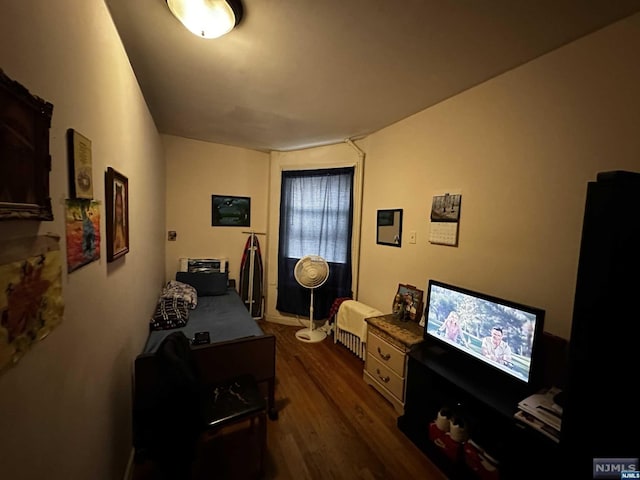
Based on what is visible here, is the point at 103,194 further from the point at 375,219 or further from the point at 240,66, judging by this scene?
the point at 375,219

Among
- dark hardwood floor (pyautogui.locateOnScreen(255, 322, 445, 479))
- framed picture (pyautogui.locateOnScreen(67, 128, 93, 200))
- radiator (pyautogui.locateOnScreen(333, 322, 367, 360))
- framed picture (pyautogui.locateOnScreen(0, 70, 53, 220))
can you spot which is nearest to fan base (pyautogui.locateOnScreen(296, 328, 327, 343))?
radiator (pyautogui.locateOnScreen(333, 322, 367, 360))

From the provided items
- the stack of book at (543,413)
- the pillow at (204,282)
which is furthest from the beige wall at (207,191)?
the stack of book at (543,413)

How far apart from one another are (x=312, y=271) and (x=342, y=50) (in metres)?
2.21

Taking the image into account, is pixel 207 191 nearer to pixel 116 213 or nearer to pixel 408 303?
pixel 116 213

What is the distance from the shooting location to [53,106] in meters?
0.75

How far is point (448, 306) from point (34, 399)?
81.0 inches

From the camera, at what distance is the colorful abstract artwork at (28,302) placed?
1.82ft

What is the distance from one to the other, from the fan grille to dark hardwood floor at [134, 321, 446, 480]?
39.7 inches

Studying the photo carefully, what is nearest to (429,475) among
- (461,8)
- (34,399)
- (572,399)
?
(572,399)

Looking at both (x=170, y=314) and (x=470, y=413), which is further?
(x=170, y=314)

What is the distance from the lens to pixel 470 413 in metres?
1.69

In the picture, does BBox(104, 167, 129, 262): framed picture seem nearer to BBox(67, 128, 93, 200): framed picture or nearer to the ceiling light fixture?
BBox(67, 128, 93, 200): framed picture

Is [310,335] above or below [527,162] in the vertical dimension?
below

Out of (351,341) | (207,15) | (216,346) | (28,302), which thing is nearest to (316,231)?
(351,341)
